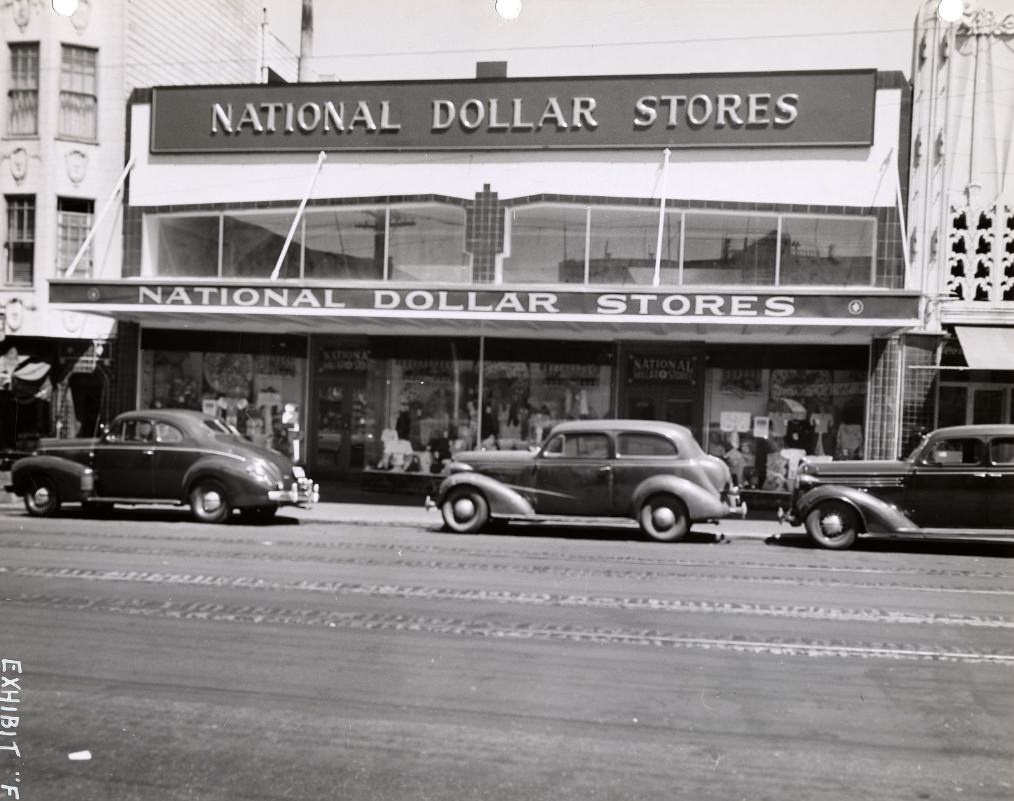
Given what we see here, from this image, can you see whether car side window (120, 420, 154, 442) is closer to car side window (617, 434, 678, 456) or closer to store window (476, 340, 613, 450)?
store window (476, 340, 613, 450)

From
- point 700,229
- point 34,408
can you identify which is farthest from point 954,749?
point 34,408

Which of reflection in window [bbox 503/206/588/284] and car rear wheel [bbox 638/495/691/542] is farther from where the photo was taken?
reflection in window [bbox 503/206/588/284]

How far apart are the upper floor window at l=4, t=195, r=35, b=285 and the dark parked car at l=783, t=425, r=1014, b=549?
52.3ft

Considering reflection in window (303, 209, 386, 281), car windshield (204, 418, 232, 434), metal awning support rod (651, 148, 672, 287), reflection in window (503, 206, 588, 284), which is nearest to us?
car windshield (204, 418, 232, 434)

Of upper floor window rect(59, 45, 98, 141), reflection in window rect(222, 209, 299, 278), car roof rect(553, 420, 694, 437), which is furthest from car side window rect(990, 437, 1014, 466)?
upper floor window rect(59, 45, 98, 141)

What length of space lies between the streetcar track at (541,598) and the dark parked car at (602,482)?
495 centimetres

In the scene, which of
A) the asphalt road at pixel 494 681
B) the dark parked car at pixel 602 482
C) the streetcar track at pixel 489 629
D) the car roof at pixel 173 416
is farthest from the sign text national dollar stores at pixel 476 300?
the streetcar track at pixel 489 629

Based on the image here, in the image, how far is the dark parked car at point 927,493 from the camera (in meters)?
13.1

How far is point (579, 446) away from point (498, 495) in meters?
1.38

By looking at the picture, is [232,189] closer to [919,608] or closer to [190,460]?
[190,460]

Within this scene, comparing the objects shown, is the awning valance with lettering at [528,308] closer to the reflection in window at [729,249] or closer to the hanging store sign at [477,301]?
the hanging store sign at [477,301]

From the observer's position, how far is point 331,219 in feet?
65.5

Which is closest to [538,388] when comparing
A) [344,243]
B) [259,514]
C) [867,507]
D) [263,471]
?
[344,243]

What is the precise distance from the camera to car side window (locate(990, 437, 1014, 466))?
13234mm
